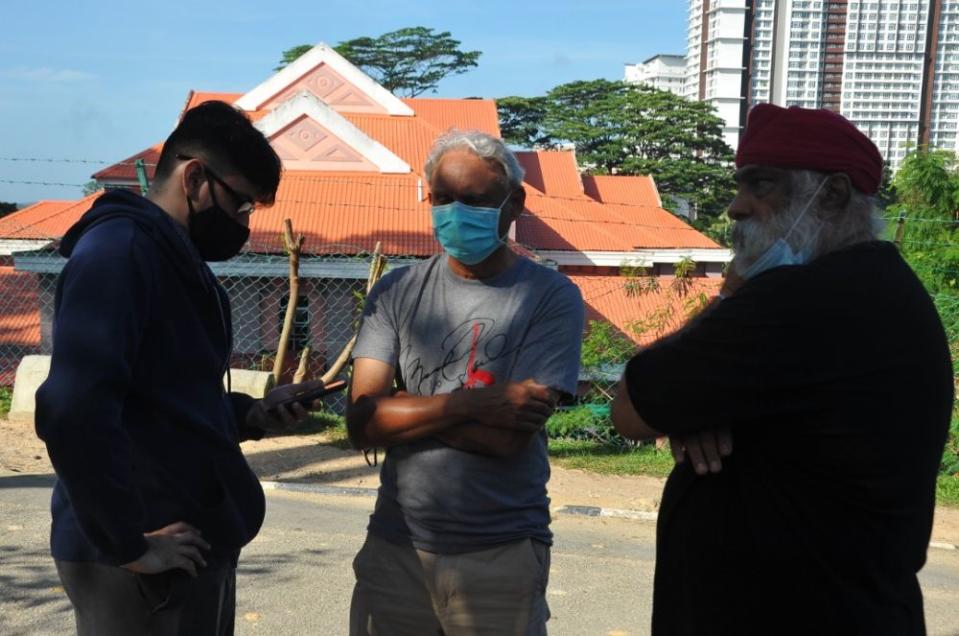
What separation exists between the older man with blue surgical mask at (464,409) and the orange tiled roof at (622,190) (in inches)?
1296

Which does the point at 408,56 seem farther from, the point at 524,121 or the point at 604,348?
the point at 604,348

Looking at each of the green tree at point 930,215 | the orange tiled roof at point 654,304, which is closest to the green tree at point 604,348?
the orange tiled roof at point 654,304

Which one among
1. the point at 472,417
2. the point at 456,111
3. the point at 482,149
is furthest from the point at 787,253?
the point at 456,111

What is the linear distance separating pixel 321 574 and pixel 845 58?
250ft

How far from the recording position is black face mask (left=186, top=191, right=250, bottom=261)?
7.29ft

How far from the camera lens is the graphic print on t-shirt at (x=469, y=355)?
2.64 metres

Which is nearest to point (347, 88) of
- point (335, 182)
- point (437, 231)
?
point (335, 182)

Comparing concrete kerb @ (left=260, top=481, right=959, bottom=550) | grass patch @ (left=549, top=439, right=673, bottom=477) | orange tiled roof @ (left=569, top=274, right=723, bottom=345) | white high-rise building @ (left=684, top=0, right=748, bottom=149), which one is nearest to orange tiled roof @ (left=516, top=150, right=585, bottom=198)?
orange tiled roof @ (left=569, top=274, right=723, bottom=345)

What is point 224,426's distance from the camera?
222cm

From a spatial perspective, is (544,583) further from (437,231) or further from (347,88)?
(347,88)

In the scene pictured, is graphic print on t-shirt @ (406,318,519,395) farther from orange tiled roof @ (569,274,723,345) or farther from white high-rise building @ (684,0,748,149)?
white high-rise building @ (684,0,748,149)

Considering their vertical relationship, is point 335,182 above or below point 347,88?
below

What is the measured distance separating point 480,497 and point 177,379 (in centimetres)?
85

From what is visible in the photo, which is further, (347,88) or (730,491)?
(347,88)
